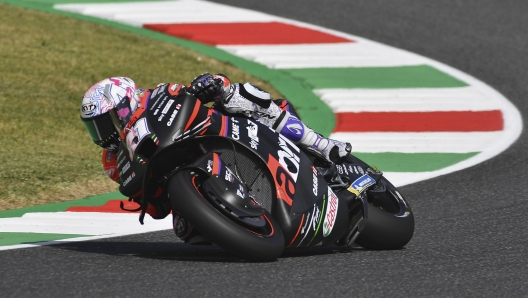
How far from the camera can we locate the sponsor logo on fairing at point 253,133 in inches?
210

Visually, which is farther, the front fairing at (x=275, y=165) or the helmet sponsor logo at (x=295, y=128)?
the helmet sponsor logo at (x=295, y=128)

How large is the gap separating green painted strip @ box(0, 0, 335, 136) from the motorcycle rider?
348 cm

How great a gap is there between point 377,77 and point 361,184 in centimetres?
545

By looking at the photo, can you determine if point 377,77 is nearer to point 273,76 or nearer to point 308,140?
point 273,76

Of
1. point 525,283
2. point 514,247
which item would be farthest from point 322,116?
point 525,283

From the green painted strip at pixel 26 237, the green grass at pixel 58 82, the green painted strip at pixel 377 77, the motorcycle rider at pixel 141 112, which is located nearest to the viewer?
the motorcycle rider at pixel 141 112

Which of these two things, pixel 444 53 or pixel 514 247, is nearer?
pixel 514 247

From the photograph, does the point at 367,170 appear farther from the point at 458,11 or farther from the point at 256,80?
the point at 458,11

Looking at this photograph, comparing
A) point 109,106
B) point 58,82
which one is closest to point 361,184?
point 109,106

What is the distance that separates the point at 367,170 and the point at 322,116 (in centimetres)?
373

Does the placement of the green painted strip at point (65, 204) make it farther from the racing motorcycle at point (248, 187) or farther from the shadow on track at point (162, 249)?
the racing motorcycle at point (248, 187)

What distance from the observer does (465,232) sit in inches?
244

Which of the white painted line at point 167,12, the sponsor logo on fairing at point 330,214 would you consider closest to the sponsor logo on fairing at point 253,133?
the sponsor logo on fairing at point 330,214

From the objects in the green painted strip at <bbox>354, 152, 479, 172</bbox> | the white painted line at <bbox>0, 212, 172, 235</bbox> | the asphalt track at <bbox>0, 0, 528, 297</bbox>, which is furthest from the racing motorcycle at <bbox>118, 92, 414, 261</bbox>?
the green painted strip at <bbox>354, 152, 479, 172</bbox>
